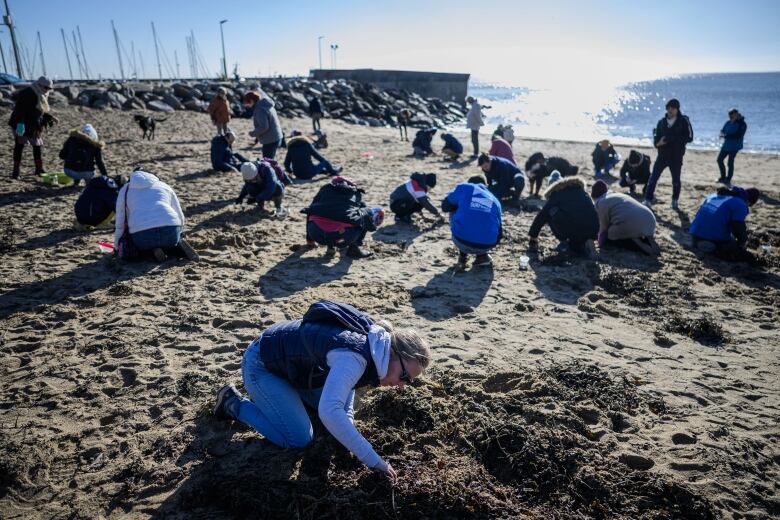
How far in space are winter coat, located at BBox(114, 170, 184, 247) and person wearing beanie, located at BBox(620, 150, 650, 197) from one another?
9.73m

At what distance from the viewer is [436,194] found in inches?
385

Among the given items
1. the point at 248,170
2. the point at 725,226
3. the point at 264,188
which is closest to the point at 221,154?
the point at 264,188

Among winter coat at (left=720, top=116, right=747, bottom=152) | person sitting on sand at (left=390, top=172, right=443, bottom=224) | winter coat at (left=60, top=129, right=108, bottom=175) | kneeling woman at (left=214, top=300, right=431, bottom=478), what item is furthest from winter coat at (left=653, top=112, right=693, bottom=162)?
winter coat at (left=60, top=129, right=108, bottom=175)

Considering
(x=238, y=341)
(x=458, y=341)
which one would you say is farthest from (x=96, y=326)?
(x=458, y=341)

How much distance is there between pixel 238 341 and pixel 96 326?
138 centimetres

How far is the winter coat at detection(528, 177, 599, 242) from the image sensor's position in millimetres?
6379

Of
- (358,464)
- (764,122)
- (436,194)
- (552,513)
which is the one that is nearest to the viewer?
(552,513)

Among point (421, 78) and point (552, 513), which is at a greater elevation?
point (421, 78)

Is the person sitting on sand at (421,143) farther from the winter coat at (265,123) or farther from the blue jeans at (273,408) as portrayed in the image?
the blue jeans at (273,408)

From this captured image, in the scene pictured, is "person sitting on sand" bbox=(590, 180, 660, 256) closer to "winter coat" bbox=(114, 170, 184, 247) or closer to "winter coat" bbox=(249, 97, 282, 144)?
"winter coat" bbox=(114, 170, 184, 247)

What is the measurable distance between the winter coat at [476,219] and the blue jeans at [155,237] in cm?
348

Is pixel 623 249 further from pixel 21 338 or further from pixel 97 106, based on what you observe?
pixel 97 106

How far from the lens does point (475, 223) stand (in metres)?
5.93

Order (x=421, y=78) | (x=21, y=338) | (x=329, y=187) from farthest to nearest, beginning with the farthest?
(x=421, y=78), (x=329, y=187), (x=21, y=338)
